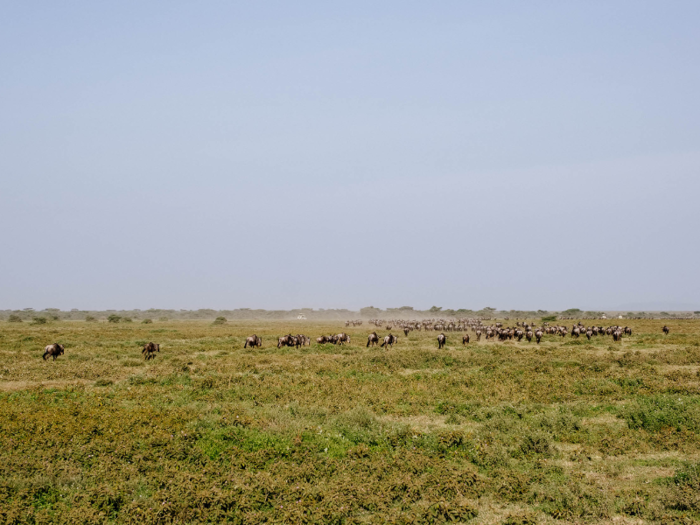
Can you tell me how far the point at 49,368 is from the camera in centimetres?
2234

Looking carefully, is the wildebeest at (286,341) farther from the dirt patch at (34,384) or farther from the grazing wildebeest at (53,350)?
the dirt patch at (34,384)

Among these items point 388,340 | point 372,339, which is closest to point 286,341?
point 372,339

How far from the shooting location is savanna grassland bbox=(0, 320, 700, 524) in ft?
26.1

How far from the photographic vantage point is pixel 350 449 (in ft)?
34.9

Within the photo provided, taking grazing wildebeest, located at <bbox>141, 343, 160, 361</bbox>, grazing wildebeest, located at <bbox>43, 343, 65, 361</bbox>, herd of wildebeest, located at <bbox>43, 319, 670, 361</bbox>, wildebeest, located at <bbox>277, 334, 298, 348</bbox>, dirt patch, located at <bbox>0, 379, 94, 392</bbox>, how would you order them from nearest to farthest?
dirt patch, located at <bbox>0, 379, 94, 392</bbox>
grazing wildebeest, located at <bbox>43, 343, 65, 361</bbox>
grazing wildebeest, located at <bbox>141, 343, 160, 361</bbox>
herd of wildebeest, located at <bbox>43, 319, 670, 361</bbox>
wildebeest, located at <bbox>277, 334, 298, 348</bbox>

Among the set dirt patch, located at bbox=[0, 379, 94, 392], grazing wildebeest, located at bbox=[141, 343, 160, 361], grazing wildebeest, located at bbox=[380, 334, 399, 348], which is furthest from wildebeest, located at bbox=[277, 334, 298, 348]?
dirt patch, located at bbox=[0, 379, 94, 392]

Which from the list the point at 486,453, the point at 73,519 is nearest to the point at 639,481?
the point at 486,453

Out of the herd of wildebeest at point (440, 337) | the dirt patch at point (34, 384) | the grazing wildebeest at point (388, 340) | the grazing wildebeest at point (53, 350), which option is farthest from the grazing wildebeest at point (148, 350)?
the grazing wildebeest at point (388, 340)

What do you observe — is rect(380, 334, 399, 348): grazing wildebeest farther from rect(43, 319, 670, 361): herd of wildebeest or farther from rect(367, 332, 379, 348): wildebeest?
rect(367, 332, 379, 348): wildebeest

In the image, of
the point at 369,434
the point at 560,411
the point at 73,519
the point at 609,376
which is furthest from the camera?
the point at 609,376

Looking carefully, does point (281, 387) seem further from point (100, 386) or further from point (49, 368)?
point (49, 368)

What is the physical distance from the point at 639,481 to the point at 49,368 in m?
25.0

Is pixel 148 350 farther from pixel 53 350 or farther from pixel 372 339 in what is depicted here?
pixel 372 339

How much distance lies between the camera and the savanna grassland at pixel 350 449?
7961 millimetres
